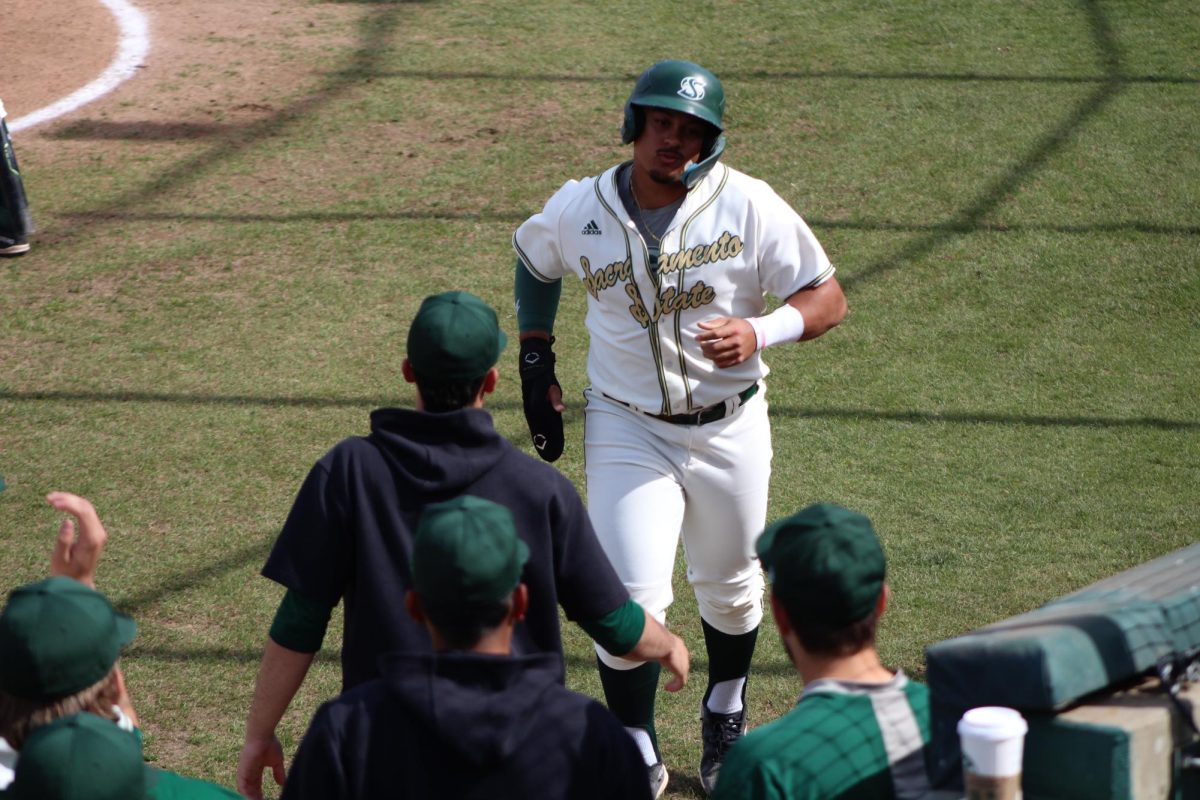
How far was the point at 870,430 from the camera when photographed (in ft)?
19.1

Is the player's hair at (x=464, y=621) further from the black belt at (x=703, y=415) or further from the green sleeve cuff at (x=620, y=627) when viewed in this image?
the black belt at (x=703, y=415)

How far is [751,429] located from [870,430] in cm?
210

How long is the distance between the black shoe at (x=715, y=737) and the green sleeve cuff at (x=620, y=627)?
3.69 feet

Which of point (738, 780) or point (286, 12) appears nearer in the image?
point (738, 780)

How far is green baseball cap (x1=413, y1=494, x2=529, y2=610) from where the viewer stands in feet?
6.89

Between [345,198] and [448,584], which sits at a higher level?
[448,584]

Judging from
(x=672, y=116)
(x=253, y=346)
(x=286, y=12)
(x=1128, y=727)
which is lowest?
(x=253, y=346)

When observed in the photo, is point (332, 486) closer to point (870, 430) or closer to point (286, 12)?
point (870, 430)

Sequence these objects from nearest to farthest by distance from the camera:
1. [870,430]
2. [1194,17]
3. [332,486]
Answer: [332,486] < [870,430] < [1194,17]

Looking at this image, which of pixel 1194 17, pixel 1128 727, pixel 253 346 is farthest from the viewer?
pixel 1194 17

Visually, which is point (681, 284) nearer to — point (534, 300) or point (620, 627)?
point (534, 300)

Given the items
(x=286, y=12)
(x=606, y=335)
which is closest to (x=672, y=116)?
(x=606, y=335)

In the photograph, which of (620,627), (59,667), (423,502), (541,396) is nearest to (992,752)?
(620,627)

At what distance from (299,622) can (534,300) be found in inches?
59.1
